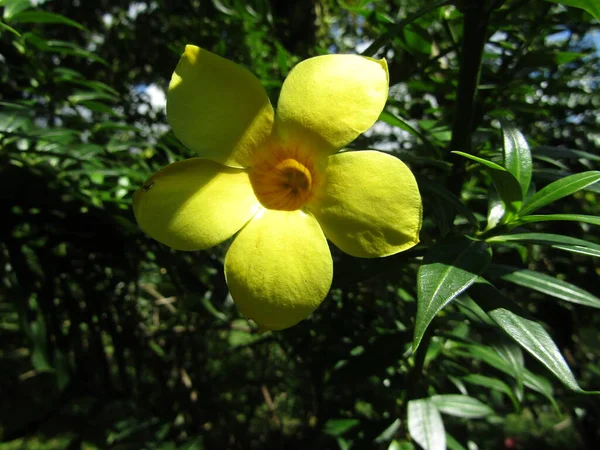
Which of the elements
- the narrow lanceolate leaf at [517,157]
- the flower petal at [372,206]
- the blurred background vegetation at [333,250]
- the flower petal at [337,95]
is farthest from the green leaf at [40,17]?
the narrow lanceolate leaf at [517,157]

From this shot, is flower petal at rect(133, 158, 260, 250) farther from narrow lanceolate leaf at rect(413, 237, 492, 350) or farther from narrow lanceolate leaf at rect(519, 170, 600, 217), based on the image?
narrow lanceolate leaf at rect(519, 170, 600, 217)

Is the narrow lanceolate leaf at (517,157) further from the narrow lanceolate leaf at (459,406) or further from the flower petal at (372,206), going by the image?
the narrow lanceolate leaf at (459,406)

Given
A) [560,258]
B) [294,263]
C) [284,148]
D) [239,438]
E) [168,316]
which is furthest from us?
[168,316]

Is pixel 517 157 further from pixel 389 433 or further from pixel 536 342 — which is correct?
pixel 389 433

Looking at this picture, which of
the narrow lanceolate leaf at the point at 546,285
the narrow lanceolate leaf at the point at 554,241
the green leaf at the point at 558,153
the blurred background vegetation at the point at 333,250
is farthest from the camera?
the blurred background vegetation at the point at 333,250

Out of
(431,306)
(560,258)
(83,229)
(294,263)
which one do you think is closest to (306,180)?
(294,263)

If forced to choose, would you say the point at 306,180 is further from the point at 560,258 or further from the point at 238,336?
the point at 238,336
